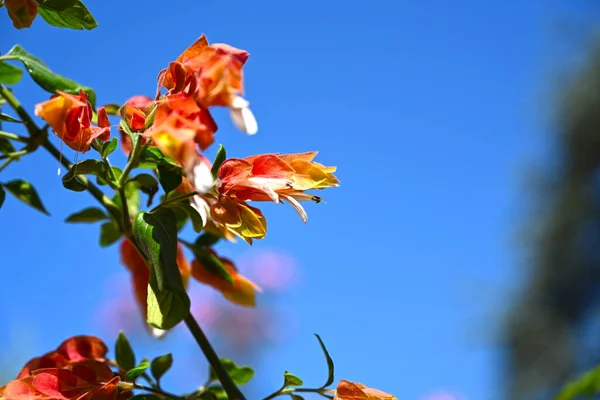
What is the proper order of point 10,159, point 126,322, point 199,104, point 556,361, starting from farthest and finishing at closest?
1. point 556,361
2. point 126,322
3. point 10,159
4. point 199,104

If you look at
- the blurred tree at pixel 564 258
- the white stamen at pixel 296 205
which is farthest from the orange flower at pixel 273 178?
the blurred tree at pixel 564 258

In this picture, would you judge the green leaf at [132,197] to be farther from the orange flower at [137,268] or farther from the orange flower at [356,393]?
the orange flower at [356,393]

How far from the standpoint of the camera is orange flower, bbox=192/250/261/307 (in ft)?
1.62

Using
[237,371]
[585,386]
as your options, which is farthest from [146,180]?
[585,386]

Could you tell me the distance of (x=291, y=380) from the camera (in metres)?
0.39

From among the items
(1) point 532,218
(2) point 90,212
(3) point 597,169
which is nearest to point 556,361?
(1) point 532,218

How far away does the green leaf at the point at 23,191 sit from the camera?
47 cm

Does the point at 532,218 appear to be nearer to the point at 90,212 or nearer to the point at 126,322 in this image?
the point at 126,322

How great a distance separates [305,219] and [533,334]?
686 centimetres

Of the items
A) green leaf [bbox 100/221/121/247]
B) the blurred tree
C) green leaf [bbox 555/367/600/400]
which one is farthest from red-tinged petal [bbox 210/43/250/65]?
the blurred tree

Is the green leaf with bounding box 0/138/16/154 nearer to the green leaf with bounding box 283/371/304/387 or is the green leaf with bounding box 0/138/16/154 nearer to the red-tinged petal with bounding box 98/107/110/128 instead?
the red-tinged petal with bounding box 98/107/110/128

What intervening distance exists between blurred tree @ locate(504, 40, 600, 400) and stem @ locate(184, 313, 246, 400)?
657 cm

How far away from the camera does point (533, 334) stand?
22.2 feet

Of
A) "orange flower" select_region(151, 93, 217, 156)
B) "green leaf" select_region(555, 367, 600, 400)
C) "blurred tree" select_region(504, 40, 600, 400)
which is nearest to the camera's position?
"orange flower" select_region(151, 93, 217, 156)
